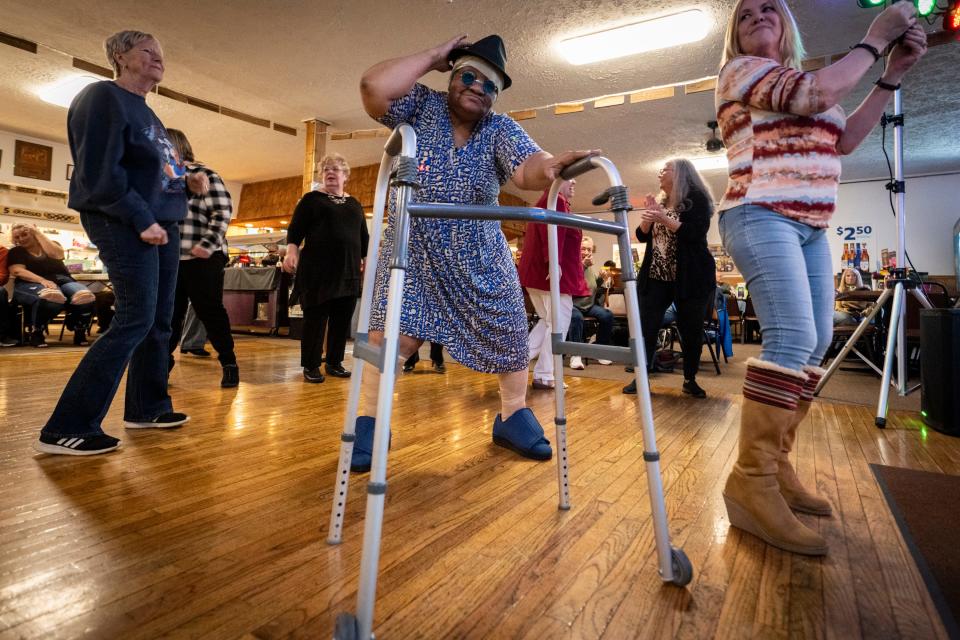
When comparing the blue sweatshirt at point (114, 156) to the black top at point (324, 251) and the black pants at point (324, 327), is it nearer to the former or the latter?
the black top at point (324, 251)

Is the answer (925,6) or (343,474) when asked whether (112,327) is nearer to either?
(343,474)

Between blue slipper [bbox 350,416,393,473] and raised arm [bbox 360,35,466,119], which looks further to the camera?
blue slipper [bbox 350,416,393,473]

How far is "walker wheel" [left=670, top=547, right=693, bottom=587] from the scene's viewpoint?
871 millimetres

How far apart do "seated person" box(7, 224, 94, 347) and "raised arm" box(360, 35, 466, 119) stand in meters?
5.31

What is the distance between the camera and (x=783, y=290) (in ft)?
3.56

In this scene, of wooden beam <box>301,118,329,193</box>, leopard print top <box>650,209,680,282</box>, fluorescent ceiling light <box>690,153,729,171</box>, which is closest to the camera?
leopard print top <box>650,209,680,282</box>

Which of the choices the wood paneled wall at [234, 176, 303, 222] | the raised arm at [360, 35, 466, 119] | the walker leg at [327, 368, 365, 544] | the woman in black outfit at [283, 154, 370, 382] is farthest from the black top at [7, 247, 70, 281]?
the walker leg at [327, 368, 365, 544]

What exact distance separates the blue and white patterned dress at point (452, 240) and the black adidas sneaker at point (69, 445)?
1.02 m

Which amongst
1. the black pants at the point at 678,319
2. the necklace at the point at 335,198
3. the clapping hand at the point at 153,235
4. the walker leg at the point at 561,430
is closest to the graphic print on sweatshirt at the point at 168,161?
the clapping hand at the point at 153,235

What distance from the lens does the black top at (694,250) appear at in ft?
9.58

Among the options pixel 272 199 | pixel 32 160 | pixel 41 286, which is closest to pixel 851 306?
pixel 41 286

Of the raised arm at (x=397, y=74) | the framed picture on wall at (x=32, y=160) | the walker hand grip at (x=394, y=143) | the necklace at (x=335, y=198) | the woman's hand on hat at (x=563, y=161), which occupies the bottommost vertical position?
the woman's hand on hat at (x=563, y=161)

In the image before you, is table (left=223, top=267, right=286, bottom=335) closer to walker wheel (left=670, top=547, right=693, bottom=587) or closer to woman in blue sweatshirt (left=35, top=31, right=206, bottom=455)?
woman in blue sweatshirt (left=35, top=31, right=206, bottom=455)

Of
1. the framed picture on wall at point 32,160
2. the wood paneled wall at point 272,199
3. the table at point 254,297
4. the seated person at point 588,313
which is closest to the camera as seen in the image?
the seated person at point 588,313
